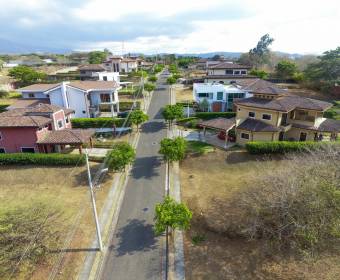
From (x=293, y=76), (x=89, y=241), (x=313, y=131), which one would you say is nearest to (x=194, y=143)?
(x=313, y=131)

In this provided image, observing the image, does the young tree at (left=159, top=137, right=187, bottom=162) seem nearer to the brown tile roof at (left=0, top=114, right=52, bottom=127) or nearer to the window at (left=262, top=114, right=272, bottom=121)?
the window at (left=262, top=114, right=272, bottom=121)

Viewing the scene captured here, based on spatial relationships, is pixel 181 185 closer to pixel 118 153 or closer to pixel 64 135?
pixel 118 153

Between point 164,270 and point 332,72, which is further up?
point 332,72

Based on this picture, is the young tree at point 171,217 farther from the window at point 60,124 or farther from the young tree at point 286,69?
the young tree at point 286,69

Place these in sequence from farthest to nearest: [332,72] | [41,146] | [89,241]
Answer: [332,72]
[41,146]
[89,241]

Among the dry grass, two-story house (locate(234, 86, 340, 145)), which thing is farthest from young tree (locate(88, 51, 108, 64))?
two-story house (locate(234, 86, 340, 145))

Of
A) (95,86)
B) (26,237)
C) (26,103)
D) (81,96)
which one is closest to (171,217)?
(26,237)

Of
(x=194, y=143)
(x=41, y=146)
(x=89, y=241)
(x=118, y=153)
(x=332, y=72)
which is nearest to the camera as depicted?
(x=89, y=241)

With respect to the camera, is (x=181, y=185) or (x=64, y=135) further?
(x=64, y=135)
